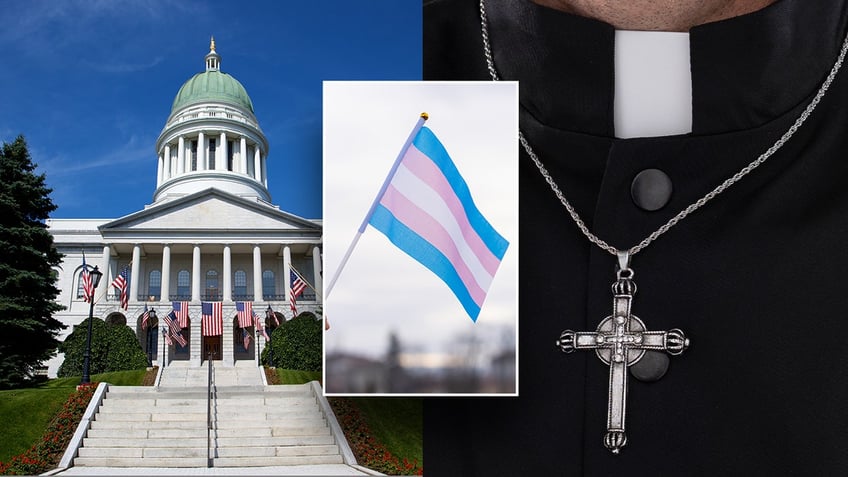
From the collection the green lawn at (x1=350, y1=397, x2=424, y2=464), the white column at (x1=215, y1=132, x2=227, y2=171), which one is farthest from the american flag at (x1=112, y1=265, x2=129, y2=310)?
the white column at (x1=215, y1=132, x2=227, y2=171)

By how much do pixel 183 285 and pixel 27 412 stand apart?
1427 mm

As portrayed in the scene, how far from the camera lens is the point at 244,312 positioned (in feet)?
19.9

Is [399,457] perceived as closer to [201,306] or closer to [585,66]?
[201,306]

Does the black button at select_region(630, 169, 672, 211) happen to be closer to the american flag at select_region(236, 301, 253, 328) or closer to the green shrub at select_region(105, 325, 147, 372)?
the green shrub at select_region(105, 325, 147, 372)

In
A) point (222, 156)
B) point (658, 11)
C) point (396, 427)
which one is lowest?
point (396, 427)

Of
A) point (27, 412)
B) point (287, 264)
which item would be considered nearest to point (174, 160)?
point (287, 264)

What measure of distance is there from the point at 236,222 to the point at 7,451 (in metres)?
3.01

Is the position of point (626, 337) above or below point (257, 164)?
below

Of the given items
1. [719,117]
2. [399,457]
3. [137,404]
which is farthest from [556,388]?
[137,404]

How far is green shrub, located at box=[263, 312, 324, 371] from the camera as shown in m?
4.83

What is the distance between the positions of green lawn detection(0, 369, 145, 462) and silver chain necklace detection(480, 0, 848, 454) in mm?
4925

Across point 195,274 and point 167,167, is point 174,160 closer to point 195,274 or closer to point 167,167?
point 167,167

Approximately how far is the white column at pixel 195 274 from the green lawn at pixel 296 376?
1032mm

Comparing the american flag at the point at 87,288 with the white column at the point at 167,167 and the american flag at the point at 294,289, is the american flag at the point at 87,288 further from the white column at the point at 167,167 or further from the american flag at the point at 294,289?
the white column at the point at 167,167
